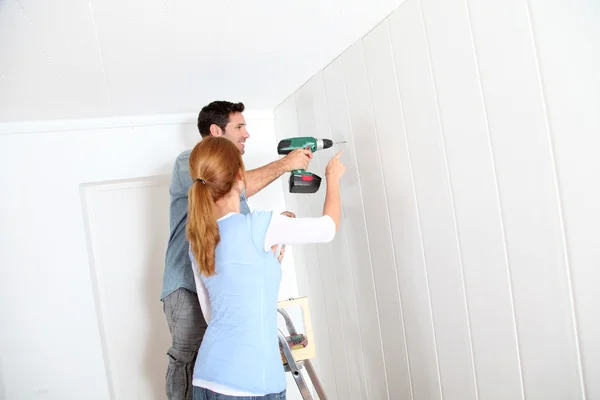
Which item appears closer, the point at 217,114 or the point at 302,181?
the point at 302,181

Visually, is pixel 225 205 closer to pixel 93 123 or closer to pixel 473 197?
pixel 473 197

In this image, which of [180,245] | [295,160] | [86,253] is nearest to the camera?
[295,160]

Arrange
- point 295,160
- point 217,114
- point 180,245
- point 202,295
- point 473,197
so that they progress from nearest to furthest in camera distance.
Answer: point 473,197 < point 202,295 < point 295,160 < point 180,245 < point 217,114

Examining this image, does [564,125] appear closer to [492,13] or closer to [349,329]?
[492,13]

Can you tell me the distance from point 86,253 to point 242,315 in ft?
5.28

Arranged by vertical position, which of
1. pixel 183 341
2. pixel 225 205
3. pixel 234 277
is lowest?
pixel 183 341

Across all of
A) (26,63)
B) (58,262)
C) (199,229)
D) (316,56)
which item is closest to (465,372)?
(199,229)

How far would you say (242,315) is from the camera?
1.41 m

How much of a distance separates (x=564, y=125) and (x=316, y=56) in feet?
4.15

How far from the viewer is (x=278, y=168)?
6.43ft

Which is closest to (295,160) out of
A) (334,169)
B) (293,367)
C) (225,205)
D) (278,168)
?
(278,168)

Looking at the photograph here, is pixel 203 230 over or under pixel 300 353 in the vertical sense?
over

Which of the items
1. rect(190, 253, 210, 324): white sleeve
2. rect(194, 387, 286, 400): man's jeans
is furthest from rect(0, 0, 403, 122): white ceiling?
rect(194, 387, 286, 400): man's jeans

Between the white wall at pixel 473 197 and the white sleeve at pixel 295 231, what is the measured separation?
39cm
